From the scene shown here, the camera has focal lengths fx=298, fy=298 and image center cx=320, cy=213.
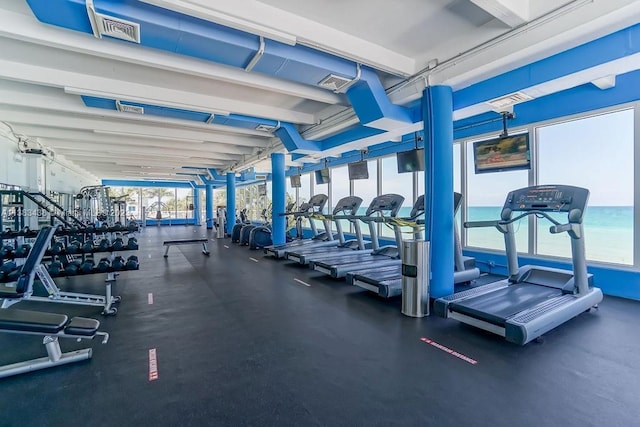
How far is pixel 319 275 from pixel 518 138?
13.3 feet

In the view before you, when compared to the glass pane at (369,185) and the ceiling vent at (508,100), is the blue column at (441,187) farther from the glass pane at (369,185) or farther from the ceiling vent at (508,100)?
the glass pane at (369,185)

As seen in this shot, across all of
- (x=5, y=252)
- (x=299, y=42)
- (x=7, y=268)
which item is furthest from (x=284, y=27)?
(x=5, y=252)

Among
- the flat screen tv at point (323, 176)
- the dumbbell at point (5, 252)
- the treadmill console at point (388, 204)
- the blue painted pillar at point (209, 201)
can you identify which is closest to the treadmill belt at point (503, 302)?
the treadmill console at point (388, 204)

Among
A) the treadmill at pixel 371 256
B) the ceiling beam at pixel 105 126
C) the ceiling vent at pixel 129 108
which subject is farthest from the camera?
the ceiling beam at pixel 105 126

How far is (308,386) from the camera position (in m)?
2.17

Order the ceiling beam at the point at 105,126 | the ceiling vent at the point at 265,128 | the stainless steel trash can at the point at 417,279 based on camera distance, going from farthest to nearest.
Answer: the ceiling vent at the point at 265,128, the ceiling beam at the point at 105,126, the stainless steel trash can at the point at 417,279

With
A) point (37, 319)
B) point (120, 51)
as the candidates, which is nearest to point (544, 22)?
point (120, 51)

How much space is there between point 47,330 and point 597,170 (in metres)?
7.73

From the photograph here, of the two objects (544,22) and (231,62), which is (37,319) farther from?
(544,22)

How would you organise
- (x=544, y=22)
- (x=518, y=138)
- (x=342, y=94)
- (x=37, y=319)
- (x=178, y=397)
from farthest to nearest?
(x=342, y=94), (x=518, y=138), (x=544, y=22), (x=37, y=319), (x=178, y=397)

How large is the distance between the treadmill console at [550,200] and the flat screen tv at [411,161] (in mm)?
1799

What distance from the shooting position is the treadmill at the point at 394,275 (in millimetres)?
4109

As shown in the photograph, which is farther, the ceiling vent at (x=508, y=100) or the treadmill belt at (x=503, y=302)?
the ceiling vent at (x=508, y=100)

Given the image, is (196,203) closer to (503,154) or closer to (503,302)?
(503,154)
